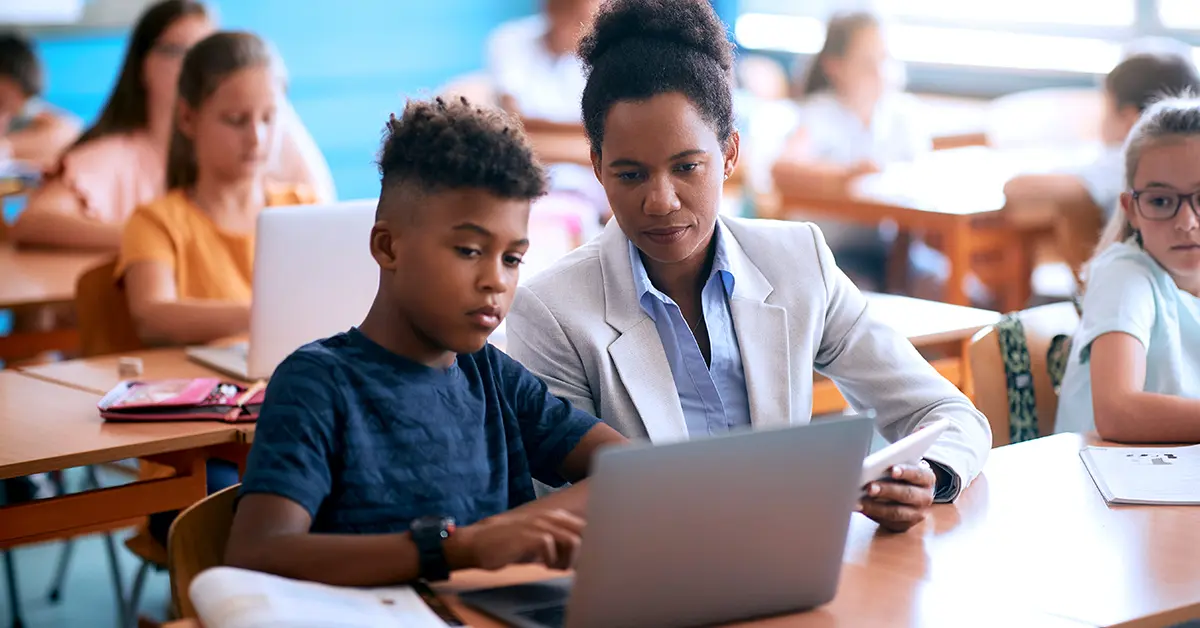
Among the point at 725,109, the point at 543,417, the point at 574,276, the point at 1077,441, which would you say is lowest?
the point at 1077,441

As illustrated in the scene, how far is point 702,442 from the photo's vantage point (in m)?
1.13

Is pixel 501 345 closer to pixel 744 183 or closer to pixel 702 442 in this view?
pixel 702 442

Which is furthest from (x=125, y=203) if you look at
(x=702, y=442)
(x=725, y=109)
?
(x=702, y=442)

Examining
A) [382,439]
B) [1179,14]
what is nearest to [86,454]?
[382,439]

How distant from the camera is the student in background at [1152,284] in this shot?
2064mm

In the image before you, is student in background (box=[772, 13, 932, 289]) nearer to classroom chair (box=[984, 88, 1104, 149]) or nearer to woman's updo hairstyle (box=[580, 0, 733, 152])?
classroom chair (box=[984, 88, 1104, 149])

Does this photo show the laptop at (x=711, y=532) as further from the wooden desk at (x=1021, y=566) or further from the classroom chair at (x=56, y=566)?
the classroom chair at (x=56, y=566)

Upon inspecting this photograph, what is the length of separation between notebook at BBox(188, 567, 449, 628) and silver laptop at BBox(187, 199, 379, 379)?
115 centimetres

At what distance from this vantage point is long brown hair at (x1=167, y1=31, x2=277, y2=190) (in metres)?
2.86

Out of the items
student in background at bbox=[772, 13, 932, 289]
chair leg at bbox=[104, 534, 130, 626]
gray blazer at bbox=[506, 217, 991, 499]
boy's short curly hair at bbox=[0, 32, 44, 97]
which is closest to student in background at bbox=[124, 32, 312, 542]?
chair leg at bbox=[104, 534, 130, 626]

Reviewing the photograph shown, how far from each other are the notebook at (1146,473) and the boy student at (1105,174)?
5.36ft

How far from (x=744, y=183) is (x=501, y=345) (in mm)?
3650

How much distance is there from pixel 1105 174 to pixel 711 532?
324 cm

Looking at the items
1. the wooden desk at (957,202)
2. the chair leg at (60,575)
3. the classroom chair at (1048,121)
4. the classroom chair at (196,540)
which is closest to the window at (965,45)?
the classroom chair at (1048,121)
